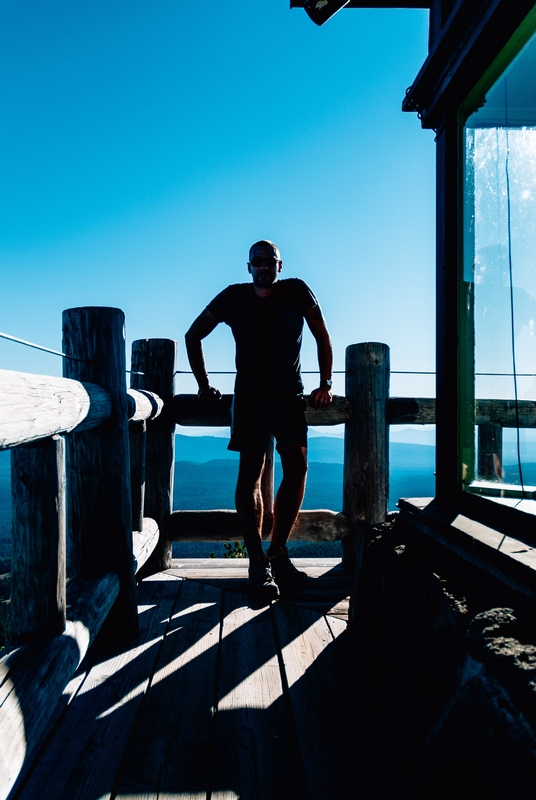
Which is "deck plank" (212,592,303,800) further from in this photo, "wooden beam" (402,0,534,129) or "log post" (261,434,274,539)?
"wooden beam" (402,0,534,129)

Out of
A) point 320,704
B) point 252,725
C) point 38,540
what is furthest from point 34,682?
point 320,704

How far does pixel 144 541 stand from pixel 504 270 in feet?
7.57

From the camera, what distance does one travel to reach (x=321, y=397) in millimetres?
3529

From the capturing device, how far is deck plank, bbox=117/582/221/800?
1.59 meters

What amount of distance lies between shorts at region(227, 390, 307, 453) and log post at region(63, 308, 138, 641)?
0.91 metres

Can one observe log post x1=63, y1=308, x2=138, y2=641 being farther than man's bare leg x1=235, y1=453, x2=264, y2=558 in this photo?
No

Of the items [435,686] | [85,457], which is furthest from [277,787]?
[85,457]

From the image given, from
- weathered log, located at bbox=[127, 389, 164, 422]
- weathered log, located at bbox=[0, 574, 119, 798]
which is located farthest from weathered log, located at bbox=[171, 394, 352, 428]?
weathered log, located at bbox=[0, 574, 119, 798]

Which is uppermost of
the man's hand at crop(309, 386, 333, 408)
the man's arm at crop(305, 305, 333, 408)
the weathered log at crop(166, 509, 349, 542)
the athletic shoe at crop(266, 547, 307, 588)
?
the man's arm at crop(305, 305, 333, 408)

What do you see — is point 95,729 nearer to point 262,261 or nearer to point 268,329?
point 268,329

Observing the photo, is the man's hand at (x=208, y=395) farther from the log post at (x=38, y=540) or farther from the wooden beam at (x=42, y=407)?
the log post at (x=38, y=540)

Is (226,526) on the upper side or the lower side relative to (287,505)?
lower

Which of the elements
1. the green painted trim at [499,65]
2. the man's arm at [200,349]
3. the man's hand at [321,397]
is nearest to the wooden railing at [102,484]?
the man's arm at [200,349]

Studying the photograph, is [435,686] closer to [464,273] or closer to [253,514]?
[464,273]
